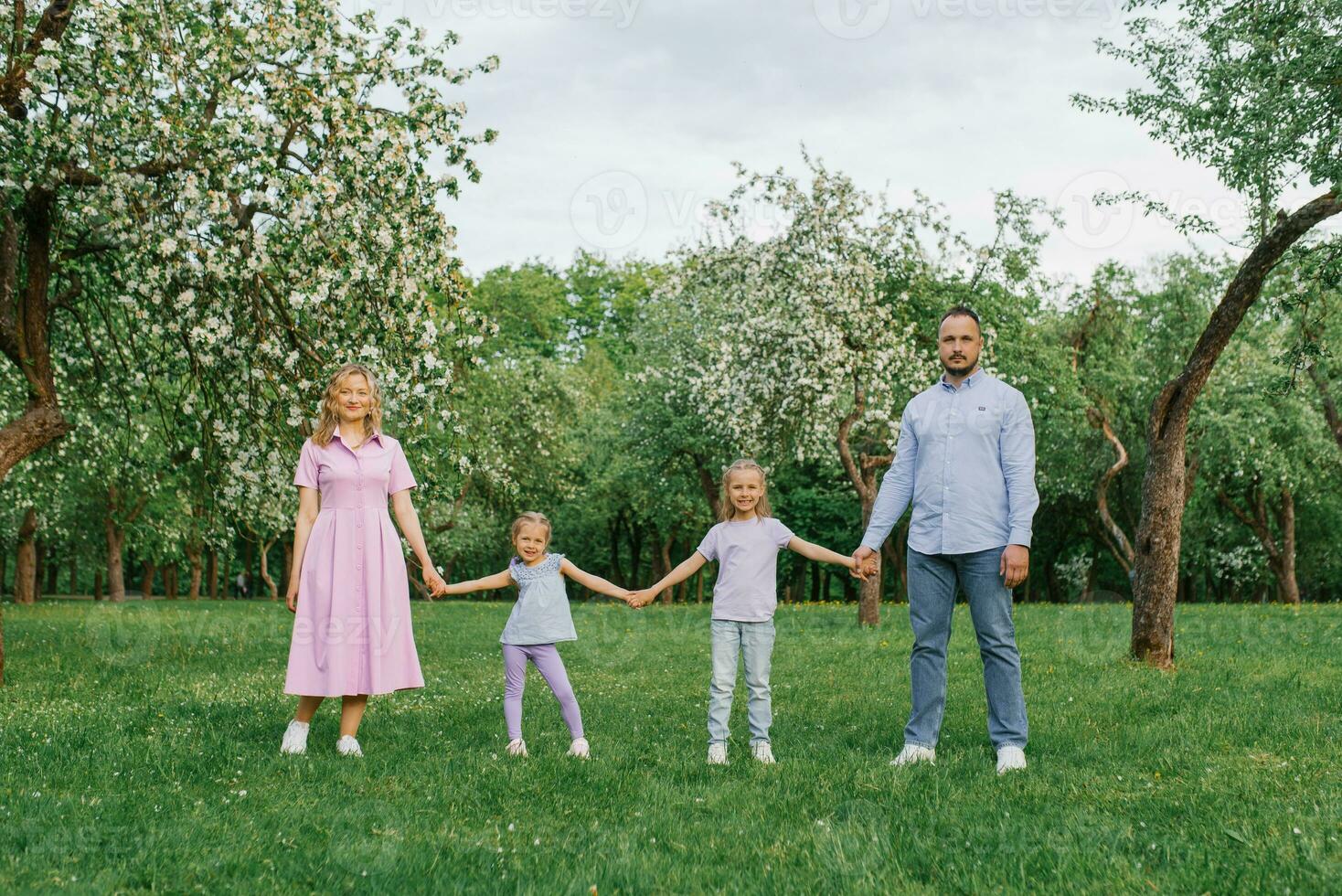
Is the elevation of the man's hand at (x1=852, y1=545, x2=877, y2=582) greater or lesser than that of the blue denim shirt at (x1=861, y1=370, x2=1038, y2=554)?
lesser

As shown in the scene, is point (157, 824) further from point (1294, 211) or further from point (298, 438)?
point (1294, 211)

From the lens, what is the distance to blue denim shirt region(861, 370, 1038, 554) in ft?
22.7

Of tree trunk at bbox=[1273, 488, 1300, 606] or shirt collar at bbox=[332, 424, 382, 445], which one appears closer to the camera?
shirt collar at bbox=[332, 424, 382, 445]

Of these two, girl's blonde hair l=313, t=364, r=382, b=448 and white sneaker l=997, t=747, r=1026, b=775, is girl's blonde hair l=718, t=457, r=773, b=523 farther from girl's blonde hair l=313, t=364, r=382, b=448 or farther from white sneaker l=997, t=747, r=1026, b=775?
girl's blonde hair l=313, t=364, r=382, b=448

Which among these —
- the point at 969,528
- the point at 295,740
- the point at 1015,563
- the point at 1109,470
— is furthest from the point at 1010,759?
the point at 1109,470

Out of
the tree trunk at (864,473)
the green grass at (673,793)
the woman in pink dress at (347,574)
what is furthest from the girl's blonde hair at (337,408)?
the tree trunk at (864,473)

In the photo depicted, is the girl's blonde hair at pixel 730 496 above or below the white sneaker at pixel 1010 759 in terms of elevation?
above

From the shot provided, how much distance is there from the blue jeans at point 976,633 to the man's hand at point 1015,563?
164 mm

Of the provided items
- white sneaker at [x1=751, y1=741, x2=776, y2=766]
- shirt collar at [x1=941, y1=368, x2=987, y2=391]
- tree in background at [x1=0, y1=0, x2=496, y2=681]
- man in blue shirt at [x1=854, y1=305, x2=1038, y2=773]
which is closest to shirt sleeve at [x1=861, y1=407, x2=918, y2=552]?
man in blue shirt at [x1=854, y1=305, x2=1038, y2=773]

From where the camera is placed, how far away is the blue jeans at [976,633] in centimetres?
694

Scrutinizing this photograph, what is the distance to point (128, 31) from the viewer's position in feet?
32.7

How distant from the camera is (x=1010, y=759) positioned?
22.2 ft

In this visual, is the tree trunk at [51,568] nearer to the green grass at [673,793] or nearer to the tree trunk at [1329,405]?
the green grass at [673,793]

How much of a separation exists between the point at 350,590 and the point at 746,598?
2678 mm
